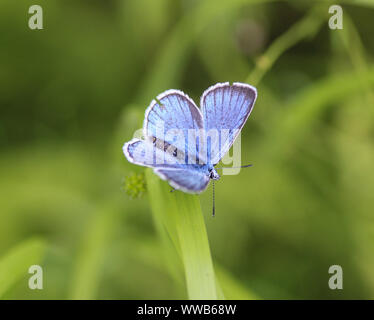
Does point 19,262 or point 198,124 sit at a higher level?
point 198,124

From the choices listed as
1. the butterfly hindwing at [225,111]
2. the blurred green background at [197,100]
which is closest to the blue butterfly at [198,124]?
the butterfly hindwing at [225,111]

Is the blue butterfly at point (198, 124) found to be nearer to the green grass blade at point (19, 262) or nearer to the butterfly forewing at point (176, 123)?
the butterfly forewing at point (176, 123)

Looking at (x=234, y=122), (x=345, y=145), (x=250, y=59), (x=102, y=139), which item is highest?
Answer: (x=250, y=59)

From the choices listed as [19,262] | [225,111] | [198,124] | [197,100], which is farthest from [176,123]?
[197,100]

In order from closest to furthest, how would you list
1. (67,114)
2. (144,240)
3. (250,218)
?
(144,240) < (250,218) < (67,114)

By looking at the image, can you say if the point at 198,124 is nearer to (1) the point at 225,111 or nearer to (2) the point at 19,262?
(1) the point at 225,111

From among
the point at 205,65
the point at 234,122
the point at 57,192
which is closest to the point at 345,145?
the point at 205,65

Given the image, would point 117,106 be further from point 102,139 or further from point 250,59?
point 250,59

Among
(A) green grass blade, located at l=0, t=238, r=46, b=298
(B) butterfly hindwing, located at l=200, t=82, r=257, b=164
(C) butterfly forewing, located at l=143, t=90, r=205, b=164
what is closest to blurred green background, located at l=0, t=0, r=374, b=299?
(A) green grass blade, located at l=0, t=238, r=46, b=298
